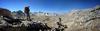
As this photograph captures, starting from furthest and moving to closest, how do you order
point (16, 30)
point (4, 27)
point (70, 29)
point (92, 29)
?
point (70, 29)
point (92, 29)
point (16, 30)
point (4, 27)

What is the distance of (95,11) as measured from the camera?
29.2 m

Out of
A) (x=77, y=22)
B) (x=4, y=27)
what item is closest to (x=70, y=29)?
(x=77, y=22)

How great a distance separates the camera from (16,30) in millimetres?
22062

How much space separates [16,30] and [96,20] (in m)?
12.8

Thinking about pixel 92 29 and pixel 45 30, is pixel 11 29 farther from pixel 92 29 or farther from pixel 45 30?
pixel 92 29

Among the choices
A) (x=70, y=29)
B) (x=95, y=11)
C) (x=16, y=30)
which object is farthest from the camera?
(x=95, y=11)

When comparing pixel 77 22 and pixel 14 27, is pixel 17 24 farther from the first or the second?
pixel 77 22

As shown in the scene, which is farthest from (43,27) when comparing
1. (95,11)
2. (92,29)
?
(95,11)

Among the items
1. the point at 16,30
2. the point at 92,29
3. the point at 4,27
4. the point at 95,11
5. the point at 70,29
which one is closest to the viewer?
the point at 4,27

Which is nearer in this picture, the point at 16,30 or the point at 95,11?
the point at 16,30

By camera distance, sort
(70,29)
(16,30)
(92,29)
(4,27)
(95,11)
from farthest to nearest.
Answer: (95,11) → (70,29) → (92,29) → (16,30) → (4,27)

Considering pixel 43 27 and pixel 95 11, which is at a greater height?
pixel 95 11

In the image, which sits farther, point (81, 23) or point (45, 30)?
point (81, 23)

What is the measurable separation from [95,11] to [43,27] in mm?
10292
